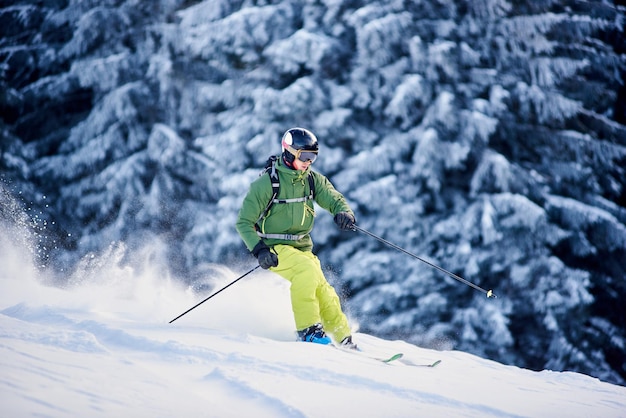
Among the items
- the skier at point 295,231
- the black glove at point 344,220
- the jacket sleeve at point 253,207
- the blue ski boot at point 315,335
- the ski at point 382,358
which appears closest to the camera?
the ski at point 382,358

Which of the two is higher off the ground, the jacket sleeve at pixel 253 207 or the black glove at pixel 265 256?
the jacket sleeve at pixel 253 207

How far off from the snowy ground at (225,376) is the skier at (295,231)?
371mm

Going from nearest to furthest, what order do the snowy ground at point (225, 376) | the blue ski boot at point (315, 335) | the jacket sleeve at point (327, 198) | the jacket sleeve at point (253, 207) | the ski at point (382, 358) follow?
the snowy ground at point (225, 376) → the ski at point (382, 358) → the blue ski boot at point (315, 335) → the jacket sleeve at point (253, 207) → the jacket sleeve at point (327, 198)

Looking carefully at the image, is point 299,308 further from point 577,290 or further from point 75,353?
point 577,290

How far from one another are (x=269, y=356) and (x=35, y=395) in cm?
152

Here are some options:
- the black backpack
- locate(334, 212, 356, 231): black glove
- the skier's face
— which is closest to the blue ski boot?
locate(334, 212, 356, 231): black glove

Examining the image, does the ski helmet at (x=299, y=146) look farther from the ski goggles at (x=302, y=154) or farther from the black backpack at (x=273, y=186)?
the black backpack at (x=273, y=186)

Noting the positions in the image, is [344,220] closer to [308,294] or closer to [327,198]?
[327,198]

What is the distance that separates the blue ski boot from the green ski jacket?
78 cm

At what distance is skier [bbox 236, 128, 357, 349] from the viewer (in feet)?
16.6

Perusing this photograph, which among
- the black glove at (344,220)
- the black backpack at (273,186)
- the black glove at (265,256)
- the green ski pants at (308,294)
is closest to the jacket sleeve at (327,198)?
the black glove at (344,220)

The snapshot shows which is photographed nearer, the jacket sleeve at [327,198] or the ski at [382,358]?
the ski at [382,358]

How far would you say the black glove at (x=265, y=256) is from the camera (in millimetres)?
4965

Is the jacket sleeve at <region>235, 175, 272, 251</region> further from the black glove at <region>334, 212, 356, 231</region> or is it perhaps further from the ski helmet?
the black glove at <region>334, 212, 356, 231</region>
